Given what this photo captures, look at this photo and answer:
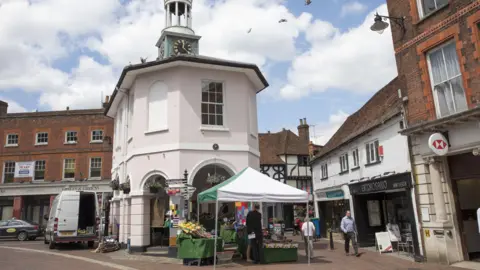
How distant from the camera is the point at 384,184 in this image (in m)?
14.5

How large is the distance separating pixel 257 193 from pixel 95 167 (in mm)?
24486

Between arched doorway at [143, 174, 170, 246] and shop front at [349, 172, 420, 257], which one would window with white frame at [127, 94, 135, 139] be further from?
shop front at [349, 172, 420, 257]

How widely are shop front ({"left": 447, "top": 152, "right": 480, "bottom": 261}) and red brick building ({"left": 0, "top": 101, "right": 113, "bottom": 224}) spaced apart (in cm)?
2635

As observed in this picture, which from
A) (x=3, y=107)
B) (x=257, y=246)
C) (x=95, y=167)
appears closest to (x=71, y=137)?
(x=95, y=167)

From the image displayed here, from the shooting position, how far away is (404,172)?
13.0 metres

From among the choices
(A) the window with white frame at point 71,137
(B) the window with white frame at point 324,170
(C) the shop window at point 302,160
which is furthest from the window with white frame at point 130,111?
(C) the shop window at point 302,160

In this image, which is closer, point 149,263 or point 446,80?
point 446,80

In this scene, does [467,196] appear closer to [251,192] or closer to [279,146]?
[251,192]

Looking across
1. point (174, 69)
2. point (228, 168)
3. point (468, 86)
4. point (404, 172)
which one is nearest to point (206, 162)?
point (228, 168)

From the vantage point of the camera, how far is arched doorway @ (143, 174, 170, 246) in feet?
48.6

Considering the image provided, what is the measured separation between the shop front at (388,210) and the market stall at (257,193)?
13.5 feet

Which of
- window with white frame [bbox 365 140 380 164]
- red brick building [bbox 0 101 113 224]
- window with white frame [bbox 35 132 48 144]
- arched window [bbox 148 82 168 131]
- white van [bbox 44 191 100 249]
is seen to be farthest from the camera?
window with white frame [bbox 35 132 48 144]

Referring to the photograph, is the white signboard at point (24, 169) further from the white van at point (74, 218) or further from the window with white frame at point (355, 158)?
the window with white frame at point (355, 158)

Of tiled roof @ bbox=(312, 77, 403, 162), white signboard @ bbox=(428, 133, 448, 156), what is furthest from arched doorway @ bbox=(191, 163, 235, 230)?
white signboard @ bbox=(428, 133, 448, 156)
